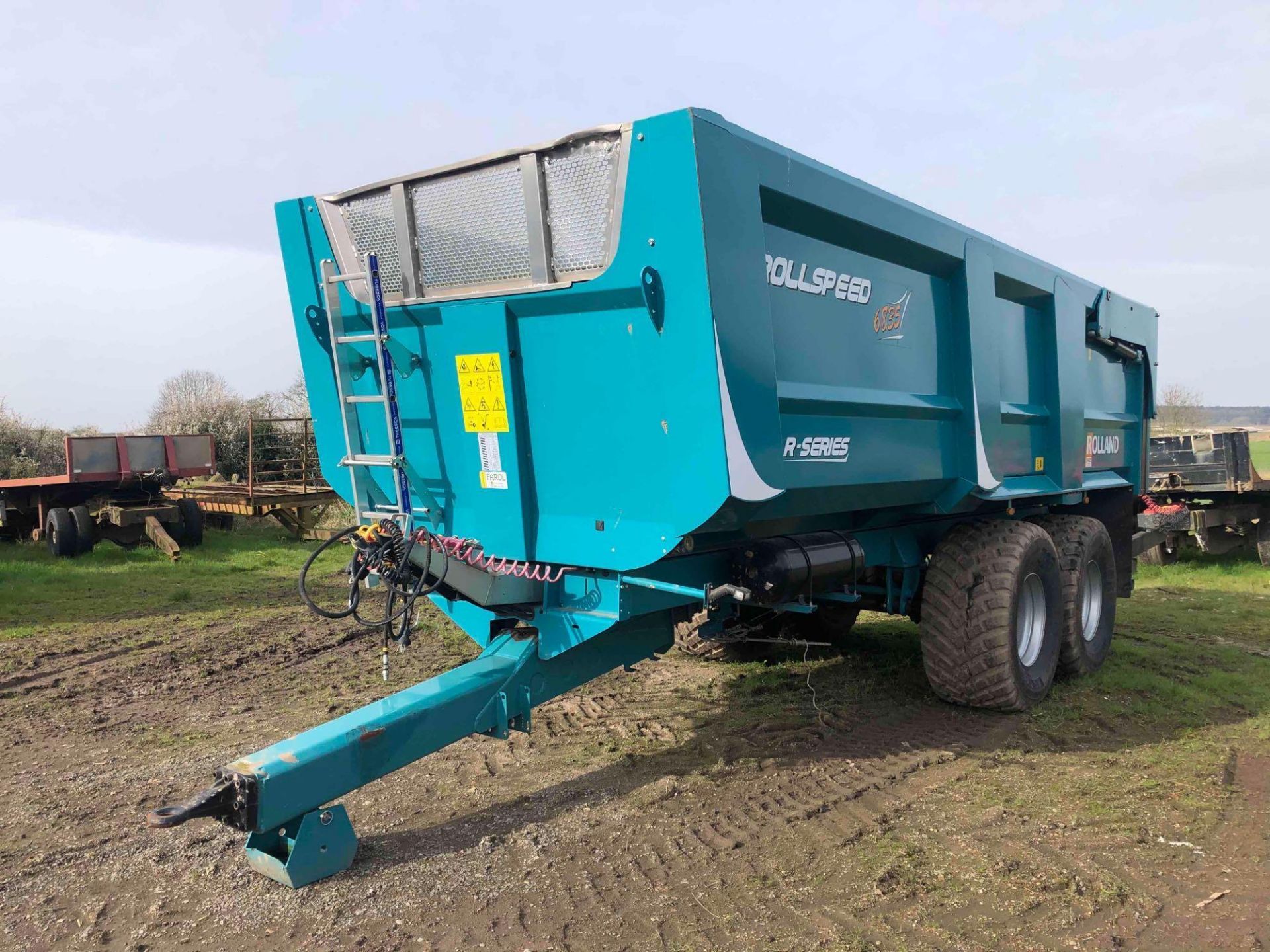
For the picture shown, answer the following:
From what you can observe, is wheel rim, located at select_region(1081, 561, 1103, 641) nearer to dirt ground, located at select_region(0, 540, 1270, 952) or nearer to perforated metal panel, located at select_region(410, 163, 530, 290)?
dirt ground, located at select_region(0, 540, 1270, 952)

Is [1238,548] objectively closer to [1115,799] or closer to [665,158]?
[1115,799]

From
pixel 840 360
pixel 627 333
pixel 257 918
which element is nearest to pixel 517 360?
pixel 627 333

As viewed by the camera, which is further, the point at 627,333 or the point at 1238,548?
the point at 1238,548

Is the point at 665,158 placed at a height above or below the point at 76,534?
above

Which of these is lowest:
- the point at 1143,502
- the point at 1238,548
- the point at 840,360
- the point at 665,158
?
the point at 1238,548

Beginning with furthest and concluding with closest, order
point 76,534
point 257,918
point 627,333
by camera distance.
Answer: point 76,534
point 627,333
point 257,918

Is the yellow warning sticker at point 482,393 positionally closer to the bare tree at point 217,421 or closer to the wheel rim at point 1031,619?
the wheel rim at point 1031,619

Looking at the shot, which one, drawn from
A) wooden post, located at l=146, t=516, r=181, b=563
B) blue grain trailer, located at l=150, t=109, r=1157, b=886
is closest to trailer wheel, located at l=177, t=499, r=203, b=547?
wooden post, located at l=146, t=516, r=181, b=563

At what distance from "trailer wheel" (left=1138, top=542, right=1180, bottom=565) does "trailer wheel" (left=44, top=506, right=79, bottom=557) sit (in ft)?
44.1

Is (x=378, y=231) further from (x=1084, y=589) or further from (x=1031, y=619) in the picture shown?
(x=1084, y=589)

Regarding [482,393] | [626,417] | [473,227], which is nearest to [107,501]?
[482,393]

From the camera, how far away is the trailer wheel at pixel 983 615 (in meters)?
5.17

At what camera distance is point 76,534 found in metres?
12.6

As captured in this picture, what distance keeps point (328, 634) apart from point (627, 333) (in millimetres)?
5097
